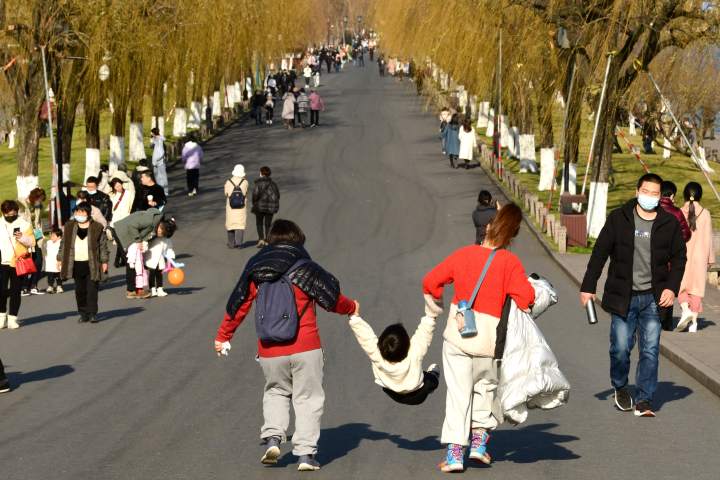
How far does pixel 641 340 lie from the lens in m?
11.2

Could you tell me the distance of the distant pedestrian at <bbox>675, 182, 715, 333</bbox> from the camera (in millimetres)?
Result: 16156

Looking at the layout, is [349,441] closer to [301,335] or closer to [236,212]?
[301,335]

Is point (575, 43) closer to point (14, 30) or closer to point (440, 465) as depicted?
point (14, 30)

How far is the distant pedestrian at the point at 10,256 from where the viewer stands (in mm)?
18031

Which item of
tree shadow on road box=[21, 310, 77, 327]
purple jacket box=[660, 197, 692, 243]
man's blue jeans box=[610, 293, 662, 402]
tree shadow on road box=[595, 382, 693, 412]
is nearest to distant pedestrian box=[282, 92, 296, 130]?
tree shadow on road box=[21, 310, 77, 327]

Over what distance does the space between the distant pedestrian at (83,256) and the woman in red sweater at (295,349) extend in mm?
9326

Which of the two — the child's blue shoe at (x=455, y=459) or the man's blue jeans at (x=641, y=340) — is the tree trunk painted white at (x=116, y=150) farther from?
the child's blue shoe at (x=455, y=459)

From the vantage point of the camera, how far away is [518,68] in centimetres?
3481

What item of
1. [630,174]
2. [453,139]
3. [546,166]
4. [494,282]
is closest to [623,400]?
[494,282]

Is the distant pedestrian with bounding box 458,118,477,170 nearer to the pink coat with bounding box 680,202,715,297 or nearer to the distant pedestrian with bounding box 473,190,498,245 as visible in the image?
the distant pedestrian with bounding box 473,190,498,245

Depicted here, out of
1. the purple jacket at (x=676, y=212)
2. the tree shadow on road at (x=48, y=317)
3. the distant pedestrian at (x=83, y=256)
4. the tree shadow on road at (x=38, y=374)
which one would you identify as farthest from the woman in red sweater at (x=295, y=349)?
the tree shadow on road at (x=48, y=317)

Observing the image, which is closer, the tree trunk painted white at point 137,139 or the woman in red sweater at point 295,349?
the woman in red sweater at point 295,349

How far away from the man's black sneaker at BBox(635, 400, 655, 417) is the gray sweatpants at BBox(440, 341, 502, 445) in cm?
234

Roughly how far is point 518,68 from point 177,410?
80.1 feet
